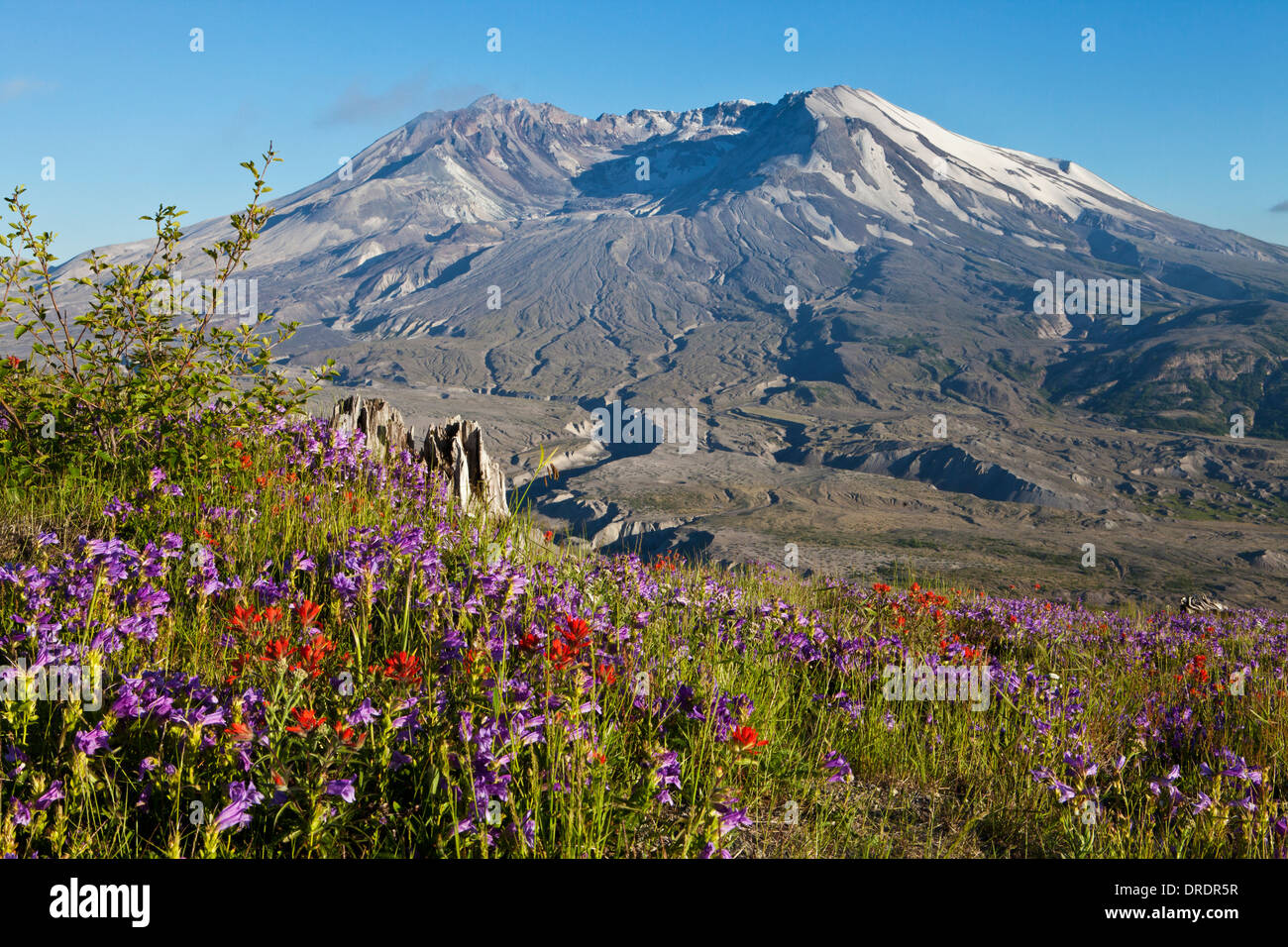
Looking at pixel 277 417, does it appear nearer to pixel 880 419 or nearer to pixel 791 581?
pixel 791 581

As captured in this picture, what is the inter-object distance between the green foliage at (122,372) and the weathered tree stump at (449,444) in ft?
6.64

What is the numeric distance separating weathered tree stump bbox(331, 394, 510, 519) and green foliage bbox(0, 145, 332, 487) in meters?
2.02

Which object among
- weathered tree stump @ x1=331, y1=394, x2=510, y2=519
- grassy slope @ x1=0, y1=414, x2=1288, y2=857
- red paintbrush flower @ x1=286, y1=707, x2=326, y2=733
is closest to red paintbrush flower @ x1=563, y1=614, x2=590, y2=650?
grassy slope @ x1=0, y1=414, x2=1288, y2=857

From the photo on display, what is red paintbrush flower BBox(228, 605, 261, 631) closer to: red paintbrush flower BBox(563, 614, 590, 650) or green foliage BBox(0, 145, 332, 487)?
red paintbrush flower BBox(563, 614, 590, 650)

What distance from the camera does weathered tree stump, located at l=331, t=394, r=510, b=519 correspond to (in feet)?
23.4

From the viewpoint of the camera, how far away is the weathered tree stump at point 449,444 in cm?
713

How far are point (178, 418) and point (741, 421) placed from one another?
493ft

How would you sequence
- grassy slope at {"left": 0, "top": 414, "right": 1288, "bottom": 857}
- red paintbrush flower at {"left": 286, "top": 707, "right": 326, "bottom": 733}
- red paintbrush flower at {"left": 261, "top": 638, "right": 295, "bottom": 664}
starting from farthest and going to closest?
red paintbrush flower at {"left": 261, "top": 638, "right": 295, "bottom": 664} < grassy slope at {"left": 0, "top": 414, "right": 1288, "bottom": 857} < red paintbrush flower at {"left": 286, "top": 707, "right": 326, "bottom": 733}

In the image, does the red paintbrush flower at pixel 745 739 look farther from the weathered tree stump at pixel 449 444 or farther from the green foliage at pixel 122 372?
the weathered tree stump at pixel 449 444

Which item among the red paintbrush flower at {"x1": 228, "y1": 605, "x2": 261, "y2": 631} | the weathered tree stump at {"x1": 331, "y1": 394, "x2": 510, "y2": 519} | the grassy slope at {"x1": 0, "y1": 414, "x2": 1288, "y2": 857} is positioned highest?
the weathered tree stump at {"x1": 331, "y1": 394, "x2": 510, "y2": 519}

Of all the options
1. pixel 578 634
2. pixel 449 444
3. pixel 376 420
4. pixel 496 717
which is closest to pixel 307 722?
pixel 496 717

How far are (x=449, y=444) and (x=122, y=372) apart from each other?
2.85 meters

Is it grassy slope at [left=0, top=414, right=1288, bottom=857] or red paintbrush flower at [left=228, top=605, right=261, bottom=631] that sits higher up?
red paintbrush flower at [left=228, top=605, right=261, bottom=631]

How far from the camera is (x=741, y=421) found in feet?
502
